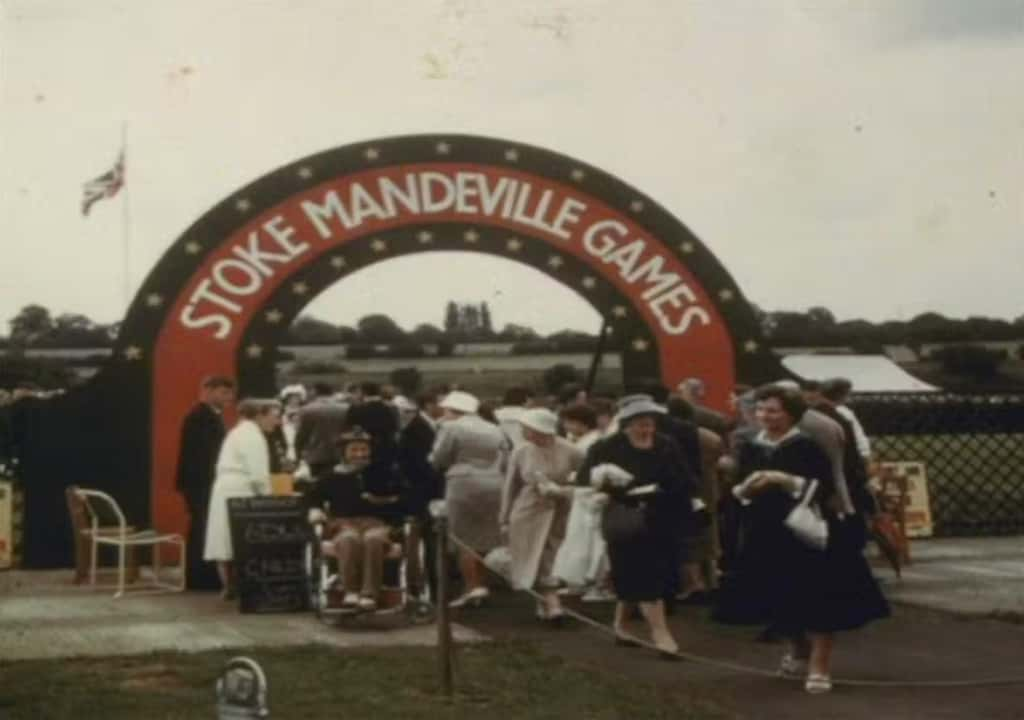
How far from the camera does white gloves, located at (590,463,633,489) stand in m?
12.4

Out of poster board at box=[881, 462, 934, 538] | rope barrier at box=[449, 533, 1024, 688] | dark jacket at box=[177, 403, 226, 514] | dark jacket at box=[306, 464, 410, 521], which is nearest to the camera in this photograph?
rope barrier at box=[449, 533, 1024, 688]

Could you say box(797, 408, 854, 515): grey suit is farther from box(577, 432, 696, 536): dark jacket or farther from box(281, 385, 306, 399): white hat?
box(281, 385, 306, 399): white hat

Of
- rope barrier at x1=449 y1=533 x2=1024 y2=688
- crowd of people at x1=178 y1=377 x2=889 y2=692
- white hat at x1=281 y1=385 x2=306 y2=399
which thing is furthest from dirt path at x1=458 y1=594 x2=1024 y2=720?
white hat at x1=281 y1=385 x2=306 y2=399

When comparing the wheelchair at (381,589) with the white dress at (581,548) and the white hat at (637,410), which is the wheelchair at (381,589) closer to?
the white dress at (581,548)

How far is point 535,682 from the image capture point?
10.9 m

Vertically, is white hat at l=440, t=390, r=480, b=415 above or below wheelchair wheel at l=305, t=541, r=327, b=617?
above

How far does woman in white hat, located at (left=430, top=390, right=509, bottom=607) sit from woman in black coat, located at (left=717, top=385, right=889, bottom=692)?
434cm

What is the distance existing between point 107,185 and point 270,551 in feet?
20.8

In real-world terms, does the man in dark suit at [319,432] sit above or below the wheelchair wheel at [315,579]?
above

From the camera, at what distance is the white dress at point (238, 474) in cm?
1566

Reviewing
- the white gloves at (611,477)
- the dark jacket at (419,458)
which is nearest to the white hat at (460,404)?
the dark jacket at (419,458)

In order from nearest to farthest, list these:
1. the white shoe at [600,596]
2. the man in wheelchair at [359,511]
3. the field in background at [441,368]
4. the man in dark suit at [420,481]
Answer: the man in wheelchair at [359,511]
the man in dark suit at [420,481]
the white shoe at [600,596]
the field in background at [441,368]

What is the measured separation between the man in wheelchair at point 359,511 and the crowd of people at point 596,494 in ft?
0.04

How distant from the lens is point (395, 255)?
19234 mm
